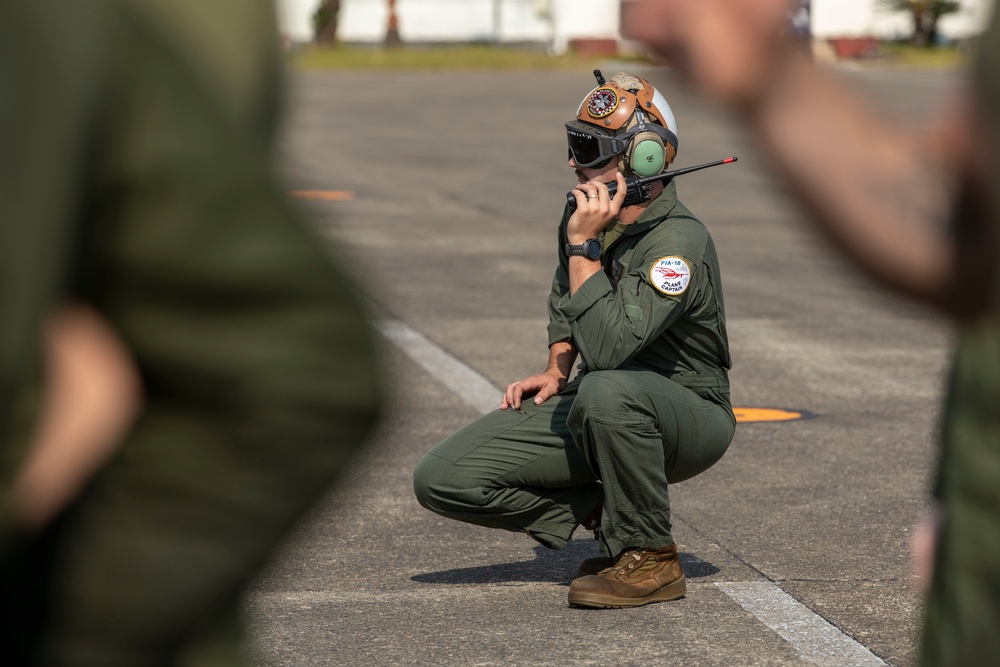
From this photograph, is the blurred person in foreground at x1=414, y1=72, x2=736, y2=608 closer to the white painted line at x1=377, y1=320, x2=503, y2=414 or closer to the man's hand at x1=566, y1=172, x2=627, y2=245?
the man's hand at x1=566, y1=172, x2=627, y2=245

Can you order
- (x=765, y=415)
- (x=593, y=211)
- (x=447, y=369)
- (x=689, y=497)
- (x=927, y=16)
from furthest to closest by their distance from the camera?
1. (x=927, y=16)
2. (x=447, y=369)
3. (x=765, y=415)
4. (x=689, y=497)
5. (x=593, y=211)

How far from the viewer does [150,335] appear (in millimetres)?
1086

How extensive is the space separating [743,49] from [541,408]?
3749 millimetres

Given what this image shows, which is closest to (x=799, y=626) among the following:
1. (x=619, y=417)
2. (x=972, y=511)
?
(x=619, y=417)

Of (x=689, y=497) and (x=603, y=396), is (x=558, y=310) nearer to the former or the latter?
(x=603, y=396)

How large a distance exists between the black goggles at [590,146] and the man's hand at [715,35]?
362cm

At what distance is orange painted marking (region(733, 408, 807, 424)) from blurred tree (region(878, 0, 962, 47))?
45.6 metres

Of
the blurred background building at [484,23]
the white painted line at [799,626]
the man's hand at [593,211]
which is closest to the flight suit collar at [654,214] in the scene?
the man's hand at [593,211]

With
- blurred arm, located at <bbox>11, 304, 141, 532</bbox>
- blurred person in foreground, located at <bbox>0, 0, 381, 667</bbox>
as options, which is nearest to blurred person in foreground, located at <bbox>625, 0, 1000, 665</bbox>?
blurred person in foreground, located at <bbox>0, 0, 381, 667</bbox>

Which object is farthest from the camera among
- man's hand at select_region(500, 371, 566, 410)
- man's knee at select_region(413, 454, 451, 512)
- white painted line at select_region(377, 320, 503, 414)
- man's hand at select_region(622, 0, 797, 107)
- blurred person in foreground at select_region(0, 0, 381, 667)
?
white painted line at select_region(377, 320, 503, 414)

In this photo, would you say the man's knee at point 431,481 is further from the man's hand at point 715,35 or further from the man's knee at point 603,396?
the man's hand at point 715,35

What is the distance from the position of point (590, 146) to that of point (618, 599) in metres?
1.38

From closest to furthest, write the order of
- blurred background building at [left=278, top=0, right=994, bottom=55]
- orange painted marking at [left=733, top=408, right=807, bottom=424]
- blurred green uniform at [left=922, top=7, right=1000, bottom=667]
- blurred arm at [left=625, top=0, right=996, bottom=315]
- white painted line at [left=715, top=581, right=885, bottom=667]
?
1. blurred arm at [left=625, top=0, right=996, bottom=315]
2. blurred green uniform at [left=922, top=7, right=1000, bottom=667]
3. white painted line at [left=715, top=581, right=885, bottom=667]
4. orange painted marking at [left=733, top=408, right=807, bottom=424]
5. blurred background building at [left=278, top=0, right=994, bottom=55]

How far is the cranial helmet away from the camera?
4957 millimetres
